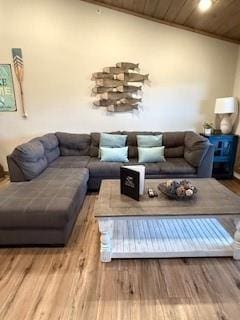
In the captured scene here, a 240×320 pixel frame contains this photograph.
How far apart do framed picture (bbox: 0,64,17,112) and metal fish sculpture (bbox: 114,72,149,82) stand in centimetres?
185

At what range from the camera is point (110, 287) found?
1.79 meters

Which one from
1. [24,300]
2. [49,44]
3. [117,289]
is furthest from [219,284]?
[49,44]

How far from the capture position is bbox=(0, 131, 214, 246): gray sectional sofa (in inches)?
84.2

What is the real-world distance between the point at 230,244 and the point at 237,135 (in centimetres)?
245

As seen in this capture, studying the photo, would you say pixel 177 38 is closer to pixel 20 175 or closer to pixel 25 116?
pixel 25 116

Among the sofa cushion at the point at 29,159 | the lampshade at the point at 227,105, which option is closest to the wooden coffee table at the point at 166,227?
the sofa cushion at the point at 29,159

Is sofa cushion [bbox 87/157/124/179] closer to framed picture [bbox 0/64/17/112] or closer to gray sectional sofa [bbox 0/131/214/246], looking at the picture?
gray sectional sofa [bbox 0/131/214/246]

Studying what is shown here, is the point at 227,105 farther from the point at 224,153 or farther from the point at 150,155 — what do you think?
the point at 150,155

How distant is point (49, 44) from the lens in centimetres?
398

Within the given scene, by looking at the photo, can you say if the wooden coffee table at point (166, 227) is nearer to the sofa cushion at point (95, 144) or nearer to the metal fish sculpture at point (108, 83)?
the sofa cushion at point (95, 144)

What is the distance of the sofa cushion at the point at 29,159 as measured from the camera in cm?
281

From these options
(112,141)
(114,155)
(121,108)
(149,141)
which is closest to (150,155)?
(149,141)

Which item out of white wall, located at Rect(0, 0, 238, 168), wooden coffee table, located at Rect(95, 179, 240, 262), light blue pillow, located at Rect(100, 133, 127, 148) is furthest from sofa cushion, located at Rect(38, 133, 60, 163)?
wooden coffee table, located at Rect(95, 179, 240, 262)

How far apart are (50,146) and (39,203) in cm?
157
